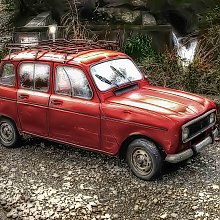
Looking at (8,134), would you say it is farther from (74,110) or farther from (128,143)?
(128,143)

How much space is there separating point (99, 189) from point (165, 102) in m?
1.56

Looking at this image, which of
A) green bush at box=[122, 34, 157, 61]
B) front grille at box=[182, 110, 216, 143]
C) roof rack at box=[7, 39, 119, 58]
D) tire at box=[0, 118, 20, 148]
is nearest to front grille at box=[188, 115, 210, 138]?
front grille at box=[182, 110, 216, 143]

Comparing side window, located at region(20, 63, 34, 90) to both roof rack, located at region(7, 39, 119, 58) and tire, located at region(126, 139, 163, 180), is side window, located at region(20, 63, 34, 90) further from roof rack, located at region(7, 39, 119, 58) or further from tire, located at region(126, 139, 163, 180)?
tire, located at region(126, 139, 163, 180)

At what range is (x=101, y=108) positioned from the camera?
6.06 m

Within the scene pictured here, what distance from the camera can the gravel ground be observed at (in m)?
5.34

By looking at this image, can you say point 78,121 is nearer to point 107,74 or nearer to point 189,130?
point 107,74

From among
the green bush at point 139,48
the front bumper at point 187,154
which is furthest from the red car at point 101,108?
the green bush at point 139,48

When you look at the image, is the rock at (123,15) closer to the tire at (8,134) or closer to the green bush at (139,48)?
the green bush at (139,48)

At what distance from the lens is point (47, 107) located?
21.6 feet

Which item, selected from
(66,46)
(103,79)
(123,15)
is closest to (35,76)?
(66,46)

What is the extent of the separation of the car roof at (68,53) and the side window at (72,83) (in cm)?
15

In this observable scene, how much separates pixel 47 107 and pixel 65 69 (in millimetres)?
679

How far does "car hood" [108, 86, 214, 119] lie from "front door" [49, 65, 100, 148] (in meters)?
0.37

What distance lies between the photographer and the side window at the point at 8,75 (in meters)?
7.09
